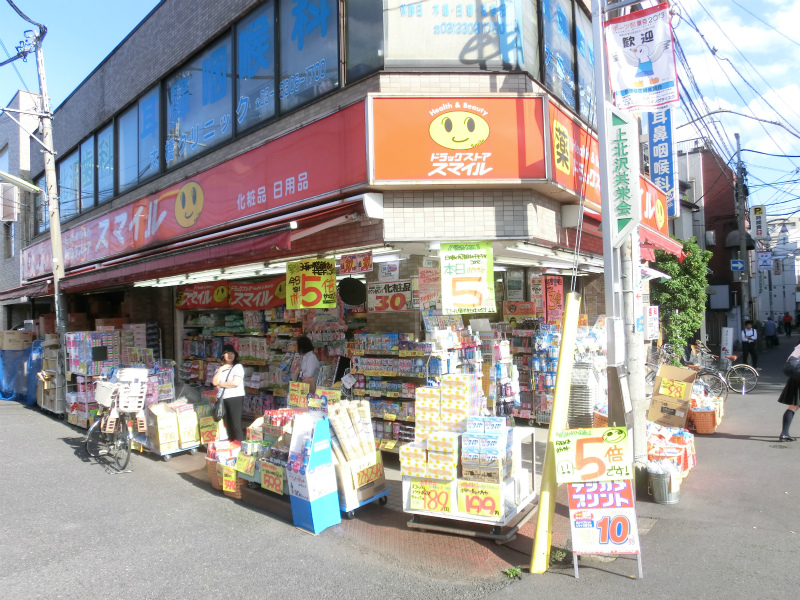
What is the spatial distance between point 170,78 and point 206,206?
4.52 m

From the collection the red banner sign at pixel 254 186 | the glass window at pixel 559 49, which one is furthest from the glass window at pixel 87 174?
the glass window at pixel 559 49

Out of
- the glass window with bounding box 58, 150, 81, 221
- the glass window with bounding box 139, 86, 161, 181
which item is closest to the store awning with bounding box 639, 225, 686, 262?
the glass window with bounding box 139, 86, 161, 181

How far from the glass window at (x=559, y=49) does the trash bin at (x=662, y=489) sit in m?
5.74

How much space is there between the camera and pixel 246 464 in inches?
255

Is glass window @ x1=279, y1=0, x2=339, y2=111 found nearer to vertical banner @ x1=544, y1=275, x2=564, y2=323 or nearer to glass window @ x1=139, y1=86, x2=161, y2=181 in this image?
glass window @ x1=139, y1=86, x2=161, y2=181

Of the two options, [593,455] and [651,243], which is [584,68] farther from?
[593,455]

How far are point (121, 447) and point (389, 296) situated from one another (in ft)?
15.9

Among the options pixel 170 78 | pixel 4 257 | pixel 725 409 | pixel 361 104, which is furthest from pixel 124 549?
pixel 4 257

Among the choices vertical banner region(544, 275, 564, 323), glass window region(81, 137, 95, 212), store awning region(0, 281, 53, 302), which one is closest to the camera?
vertical banner region(544, 275, 564, 323)

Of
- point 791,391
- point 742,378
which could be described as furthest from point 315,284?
point 742,378

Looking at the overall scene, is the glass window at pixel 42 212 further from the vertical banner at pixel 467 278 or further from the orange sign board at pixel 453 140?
the vertical banner at pixel 467 278

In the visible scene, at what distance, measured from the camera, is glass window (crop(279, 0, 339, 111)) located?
8023 millimetres

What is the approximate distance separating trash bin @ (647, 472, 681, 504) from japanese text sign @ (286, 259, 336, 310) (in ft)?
15.5

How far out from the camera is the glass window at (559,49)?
8.07m
